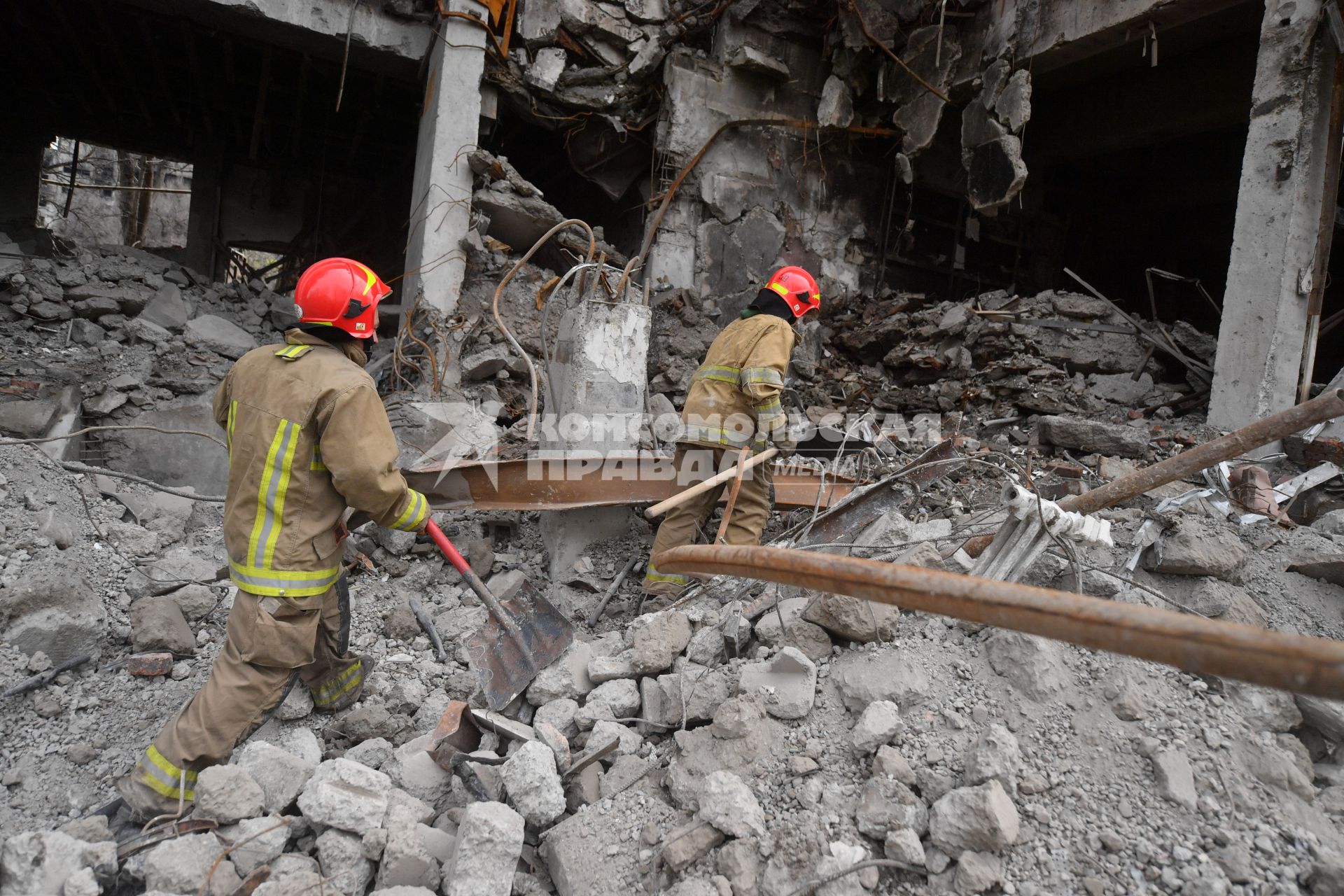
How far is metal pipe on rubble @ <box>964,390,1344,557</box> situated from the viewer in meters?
2.11

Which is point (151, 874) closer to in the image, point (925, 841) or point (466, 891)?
point (466, 891)

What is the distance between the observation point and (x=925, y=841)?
1.64 m

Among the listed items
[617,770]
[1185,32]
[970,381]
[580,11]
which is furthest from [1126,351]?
[617,770]

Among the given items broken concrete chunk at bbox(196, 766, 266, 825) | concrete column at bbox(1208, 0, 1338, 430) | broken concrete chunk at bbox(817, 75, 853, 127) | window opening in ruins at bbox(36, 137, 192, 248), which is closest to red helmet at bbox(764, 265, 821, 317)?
broken concrete chunk at bbox(196, 766, 266, 825)

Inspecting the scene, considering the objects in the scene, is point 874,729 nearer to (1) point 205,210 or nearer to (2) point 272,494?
(2) point 272,494

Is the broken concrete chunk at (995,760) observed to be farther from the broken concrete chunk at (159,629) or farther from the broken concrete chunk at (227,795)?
the broken concrete chunk at (159,629)

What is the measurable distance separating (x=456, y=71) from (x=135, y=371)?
3521 mm

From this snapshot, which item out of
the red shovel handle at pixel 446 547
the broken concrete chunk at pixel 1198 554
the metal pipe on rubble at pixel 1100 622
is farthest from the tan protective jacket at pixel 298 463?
the broken concrete chunk at pixel 1198 554

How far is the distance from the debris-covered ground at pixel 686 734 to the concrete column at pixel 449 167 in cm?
284

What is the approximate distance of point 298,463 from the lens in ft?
7.38

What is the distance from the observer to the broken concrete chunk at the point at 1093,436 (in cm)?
507

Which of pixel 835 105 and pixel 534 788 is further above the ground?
pixel 835 105

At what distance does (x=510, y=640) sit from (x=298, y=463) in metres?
1.02

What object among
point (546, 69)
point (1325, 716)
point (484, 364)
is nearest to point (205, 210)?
point (546, 69)
